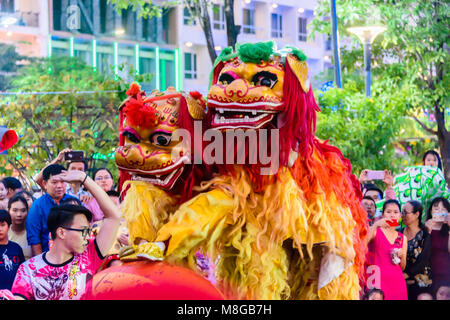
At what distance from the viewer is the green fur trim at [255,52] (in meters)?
3.18

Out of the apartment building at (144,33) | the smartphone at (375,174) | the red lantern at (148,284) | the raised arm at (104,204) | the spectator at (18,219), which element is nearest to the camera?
the red lantern at (148,284)

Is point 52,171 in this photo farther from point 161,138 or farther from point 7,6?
point 7,6

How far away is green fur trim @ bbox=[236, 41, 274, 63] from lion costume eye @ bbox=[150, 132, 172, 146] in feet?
1.63

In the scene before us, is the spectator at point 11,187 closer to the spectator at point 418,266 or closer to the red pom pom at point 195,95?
the red pom pom at point 195,95

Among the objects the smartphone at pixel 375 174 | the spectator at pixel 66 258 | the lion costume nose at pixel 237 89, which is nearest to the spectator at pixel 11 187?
the spectator at pixel 66 258

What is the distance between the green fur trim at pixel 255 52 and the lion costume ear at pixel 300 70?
100 millimetres

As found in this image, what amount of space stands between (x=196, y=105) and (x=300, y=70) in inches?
20.6

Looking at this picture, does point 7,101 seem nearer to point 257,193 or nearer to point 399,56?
point 257,193

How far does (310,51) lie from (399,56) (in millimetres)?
6318

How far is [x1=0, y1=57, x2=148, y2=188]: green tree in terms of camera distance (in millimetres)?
7105

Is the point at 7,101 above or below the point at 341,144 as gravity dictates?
above
